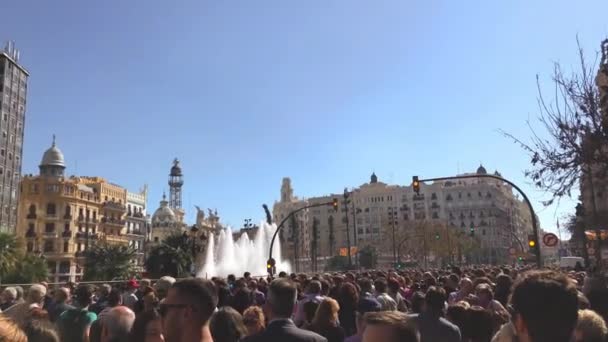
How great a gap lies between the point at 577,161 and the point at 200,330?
13.9m

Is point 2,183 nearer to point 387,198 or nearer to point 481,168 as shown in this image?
point 387,198

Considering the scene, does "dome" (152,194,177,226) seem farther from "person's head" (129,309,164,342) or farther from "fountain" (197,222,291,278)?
"person's head" (129,309,164,342)

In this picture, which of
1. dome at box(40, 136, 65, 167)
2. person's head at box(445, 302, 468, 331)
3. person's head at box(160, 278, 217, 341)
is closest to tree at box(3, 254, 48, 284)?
person's head at box(445, 302, 468, 331)

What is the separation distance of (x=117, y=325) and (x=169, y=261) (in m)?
31.9

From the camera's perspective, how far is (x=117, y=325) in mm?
4965

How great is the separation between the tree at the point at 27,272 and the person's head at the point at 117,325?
3402cm

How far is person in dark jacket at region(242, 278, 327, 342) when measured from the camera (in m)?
4.39

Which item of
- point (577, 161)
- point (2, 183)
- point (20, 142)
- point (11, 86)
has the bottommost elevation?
point (577, 161)

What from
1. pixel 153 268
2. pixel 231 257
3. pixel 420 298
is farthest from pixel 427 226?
pixel 420 298

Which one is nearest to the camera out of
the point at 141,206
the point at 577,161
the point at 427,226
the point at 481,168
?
the point at 577,161

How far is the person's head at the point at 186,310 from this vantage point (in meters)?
3.57

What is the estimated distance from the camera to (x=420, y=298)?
7.16m

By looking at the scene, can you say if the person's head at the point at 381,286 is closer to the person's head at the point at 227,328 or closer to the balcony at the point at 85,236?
the person's head at the point at 227,328

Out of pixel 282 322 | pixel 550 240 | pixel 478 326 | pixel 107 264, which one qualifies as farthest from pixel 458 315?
pixel 107 264
